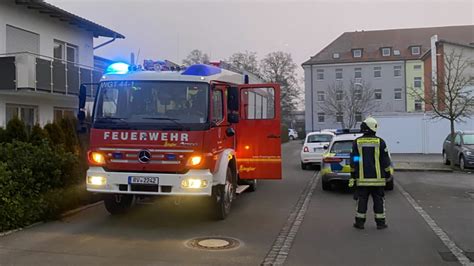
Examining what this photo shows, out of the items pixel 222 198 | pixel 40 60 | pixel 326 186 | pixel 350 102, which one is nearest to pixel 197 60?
pixel 40 60

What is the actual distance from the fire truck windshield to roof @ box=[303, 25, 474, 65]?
68.6m

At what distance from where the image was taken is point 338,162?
43.4 feet

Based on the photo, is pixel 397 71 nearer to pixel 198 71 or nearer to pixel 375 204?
pixel 375 204

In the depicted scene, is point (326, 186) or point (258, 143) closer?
point (258, 143)

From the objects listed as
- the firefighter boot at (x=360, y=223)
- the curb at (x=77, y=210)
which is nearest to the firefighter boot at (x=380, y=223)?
the firefighter boot at (x=360, y=223)

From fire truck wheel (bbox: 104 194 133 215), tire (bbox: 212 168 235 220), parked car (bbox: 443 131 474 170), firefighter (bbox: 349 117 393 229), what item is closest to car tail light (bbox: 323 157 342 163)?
tire (bbox: 212 168 235 220)

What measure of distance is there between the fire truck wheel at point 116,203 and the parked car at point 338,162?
5275 mm

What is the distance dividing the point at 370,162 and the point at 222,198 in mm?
2664

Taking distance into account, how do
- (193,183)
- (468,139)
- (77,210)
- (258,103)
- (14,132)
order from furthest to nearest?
(468,139), (258,103), (14,132), (77,210), (193,183)

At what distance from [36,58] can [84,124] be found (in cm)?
891

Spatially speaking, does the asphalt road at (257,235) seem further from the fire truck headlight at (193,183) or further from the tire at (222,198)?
the fire truck headlight at (193,183)

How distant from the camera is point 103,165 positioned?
8781mm

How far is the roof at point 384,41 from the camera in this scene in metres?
75.6

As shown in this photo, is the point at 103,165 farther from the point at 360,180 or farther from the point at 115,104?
the point at 360,180
